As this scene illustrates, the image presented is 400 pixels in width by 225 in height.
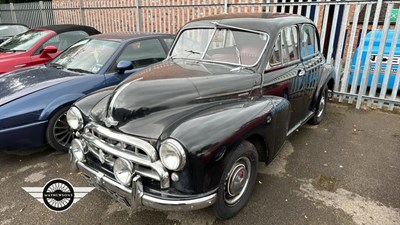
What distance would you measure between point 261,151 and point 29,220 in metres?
2.44

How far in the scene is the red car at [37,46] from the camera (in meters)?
5.52

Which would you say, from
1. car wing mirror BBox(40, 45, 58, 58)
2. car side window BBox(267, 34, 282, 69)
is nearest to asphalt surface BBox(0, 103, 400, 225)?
car side window BBox(267, 34, 282, 69)

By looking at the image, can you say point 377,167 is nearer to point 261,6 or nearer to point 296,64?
point 296,64

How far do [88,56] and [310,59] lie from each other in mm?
3583

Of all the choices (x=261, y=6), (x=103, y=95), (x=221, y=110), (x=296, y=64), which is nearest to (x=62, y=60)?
(x=103, y=95)

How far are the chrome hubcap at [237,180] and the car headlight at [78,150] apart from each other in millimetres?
1400

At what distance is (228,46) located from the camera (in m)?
3.54

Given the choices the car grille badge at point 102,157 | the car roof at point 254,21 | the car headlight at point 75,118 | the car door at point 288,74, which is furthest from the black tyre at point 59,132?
the car door at point 288,74

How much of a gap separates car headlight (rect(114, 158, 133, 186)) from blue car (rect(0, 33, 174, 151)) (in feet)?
6.25

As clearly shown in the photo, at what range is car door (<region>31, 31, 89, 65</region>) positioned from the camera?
18.8ft

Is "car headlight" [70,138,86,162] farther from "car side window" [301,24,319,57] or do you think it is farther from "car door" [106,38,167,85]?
"car side window" [301,24,319,57]

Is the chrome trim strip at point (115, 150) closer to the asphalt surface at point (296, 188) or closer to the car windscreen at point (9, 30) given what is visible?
the asphalt surface at point (296, 188)

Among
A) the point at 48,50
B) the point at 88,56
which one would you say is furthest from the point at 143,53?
the point at 48,50

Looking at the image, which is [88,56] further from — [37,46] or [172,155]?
[172,155]
